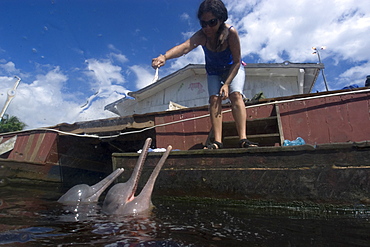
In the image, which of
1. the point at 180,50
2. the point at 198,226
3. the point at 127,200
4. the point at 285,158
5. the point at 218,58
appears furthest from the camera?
the point at 218,58

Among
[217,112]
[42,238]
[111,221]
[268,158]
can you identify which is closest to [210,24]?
[217,112]

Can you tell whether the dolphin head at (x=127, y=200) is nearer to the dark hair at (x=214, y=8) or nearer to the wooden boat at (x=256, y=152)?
the wooden boat at (x=256, y=152)

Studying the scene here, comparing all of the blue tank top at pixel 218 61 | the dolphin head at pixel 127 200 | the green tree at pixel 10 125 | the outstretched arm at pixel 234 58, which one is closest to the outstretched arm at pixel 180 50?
the blue tank top at pixel 218 61

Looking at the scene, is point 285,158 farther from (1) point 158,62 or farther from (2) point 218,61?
(1) point 158,62

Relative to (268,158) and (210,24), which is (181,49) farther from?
(268,158)

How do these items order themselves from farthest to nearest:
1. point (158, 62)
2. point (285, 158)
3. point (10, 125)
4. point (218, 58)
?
point (10, 125) < point (218, 58) < point (158, 62) < point (285, 158)

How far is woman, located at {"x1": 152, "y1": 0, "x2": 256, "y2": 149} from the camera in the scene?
10.9 ft

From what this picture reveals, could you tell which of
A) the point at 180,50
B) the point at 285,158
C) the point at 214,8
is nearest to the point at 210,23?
the point at 214,8

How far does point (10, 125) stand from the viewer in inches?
1183

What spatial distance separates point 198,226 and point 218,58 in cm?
252

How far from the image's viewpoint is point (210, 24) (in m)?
3.35

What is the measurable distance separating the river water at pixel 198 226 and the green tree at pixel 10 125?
102 feet

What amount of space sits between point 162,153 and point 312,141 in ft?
8.54

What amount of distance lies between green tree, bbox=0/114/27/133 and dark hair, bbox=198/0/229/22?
3161 cm
